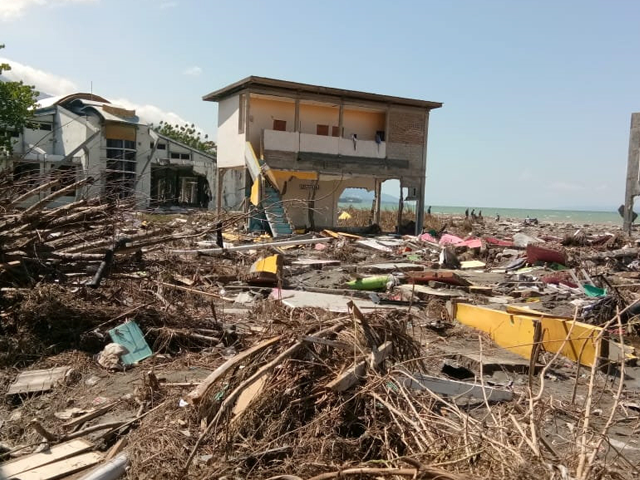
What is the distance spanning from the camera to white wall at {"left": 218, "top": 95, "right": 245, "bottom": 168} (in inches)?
872

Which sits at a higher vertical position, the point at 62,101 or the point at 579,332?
the point at 62,101

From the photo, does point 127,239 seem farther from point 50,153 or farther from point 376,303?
point 50,153

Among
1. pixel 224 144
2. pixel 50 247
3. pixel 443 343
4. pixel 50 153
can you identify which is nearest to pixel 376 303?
pixel 443 343

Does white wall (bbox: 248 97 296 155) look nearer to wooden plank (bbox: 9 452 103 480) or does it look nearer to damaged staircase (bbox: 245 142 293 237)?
damaged staircase (bbox: 245 142 293 237)

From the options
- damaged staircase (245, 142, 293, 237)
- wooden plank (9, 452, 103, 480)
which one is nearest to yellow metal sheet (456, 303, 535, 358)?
wooden plank (9, 452, 103, 480)

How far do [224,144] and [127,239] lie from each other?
17960mm

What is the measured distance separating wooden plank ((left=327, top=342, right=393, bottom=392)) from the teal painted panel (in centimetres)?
282

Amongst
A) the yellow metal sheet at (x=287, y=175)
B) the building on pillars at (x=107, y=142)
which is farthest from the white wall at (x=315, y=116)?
the building on pillars at (x=107, y=142)

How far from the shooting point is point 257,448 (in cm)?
311

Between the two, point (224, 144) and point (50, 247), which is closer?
point (50, 247)

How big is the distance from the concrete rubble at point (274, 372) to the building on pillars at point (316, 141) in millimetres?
11920

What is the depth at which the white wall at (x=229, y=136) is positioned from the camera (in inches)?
872

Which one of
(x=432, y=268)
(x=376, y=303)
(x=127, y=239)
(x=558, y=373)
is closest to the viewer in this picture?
(x=558, y=373)

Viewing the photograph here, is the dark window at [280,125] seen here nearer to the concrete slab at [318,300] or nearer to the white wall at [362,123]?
the white wall at [362,123]
